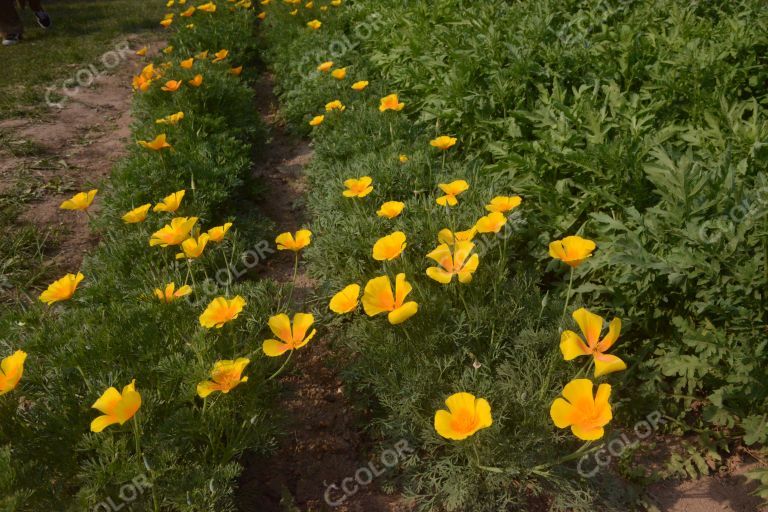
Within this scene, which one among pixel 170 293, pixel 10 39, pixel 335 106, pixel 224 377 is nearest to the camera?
pixel 224 377

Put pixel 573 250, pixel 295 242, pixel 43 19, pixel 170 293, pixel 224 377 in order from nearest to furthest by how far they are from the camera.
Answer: pixel 224 377 → pixel 573 250 → pixel 170 293 → pixel 295 242 → pixel 43 19

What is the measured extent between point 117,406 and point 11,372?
18.7 inches

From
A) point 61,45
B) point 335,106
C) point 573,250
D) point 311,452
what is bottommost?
point 311,452

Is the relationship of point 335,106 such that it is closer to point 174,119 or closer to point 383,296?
point 174,119

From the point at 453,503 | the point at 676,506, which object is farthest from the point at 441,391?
the point at 676,506

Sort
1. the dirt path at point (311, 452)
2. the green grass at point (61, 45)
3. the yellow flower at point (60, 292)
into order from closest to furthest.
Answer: the dirt path at point (311, 452), the yellow flower at point (60, 292), the green grass at point (61, 45)

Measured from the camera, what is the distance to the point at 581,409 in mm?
1770

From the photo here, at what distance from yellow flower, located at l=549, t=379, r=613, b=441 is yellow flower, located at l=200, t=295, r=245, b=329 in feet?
4.09

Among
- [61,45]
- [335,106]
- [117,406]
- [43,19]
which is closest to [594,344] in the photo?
[117,406]

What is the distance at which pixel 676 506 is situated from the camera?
223cm

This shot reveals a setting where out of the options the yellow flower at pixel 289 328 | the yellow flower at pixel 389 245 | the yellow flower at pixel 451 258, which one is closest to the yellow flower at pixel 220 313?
the yellow flower at pixel 289 328

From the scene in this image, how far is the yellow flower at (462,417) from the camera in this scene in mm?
1793

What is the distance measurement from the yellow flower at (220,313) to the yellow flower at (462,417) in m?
0.92

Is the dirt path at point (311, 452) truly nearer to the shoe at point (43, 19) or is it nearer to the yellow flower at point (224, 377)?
the yellow flower at point (224, 377)
